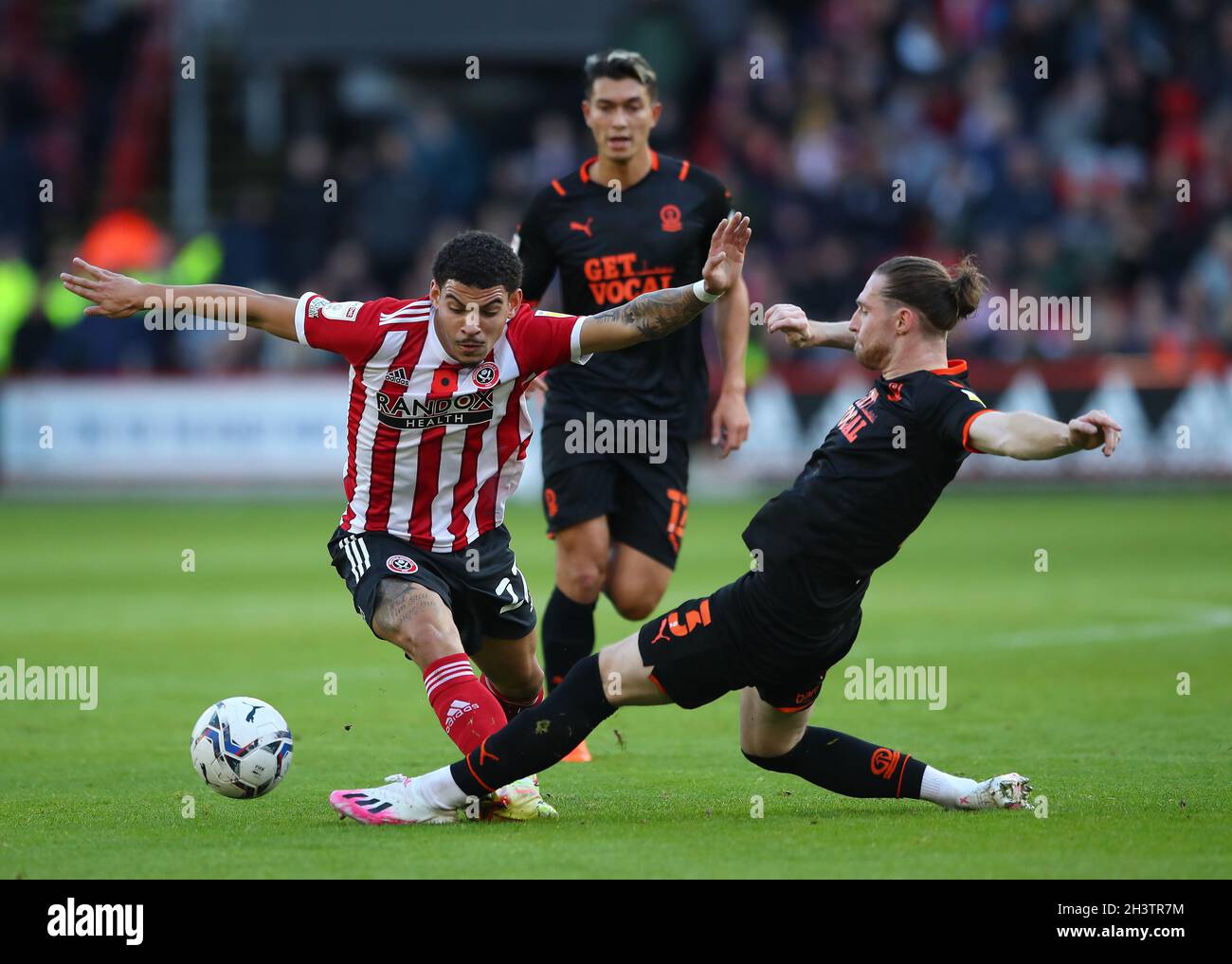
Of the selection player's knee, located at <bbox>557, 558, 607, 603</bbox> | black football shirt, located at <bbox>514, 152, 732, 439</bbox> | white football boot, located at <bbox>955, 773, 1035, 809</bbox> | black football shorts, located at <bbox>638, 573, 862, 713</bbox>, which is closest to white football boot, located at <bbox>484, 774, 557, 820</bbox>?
black football shorts, located at <bbox>638, 573, 862, 713</bbox>

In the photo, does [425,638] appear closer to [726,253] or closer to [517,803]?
[517,803]

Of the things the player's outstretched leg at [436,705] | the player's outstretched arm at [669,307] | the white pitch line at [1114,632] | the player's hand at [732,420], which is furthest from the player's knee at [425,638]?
the white pitch line at [1114,632]

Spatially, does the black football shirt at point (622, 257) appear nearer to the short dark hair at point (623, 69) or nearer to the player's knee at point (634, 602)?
the short dark hair at point (623, 69)

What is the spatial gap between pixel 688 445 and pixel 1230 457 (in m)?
12.3

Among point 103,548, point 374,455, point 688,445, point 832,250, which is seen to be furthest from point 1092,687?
point 832,250

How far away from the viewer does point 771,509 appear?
583cm

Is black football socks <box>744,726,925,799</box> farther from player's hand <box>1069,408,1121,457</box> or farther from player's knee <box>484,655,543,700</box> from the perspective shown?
player's hand <box>1069,408,1121,457</box>

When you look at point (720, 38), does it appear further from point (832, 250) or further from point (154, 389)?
point (154, 389)

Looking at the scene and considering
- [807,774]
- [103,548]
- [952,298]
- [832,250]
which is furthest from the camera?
[832,250]

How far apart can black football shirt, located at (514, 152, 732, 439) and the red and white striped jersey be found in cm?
129

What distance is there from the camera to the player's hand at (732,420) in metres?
7.66

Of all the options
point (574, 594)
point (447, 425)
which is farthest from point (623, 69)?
point (574, 594)

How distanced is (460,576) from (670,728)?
212 cm

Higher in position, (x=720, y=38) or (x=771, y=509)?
(x=720, y=38)
